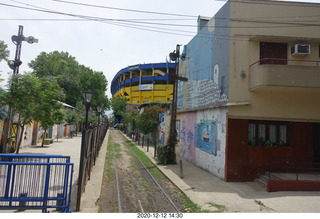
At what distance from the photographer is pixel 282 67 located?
925 centimetres

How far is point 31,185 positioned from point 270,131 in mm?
Answer: 10360

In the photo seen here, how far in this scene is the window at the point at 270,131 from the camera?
10716 millimetres

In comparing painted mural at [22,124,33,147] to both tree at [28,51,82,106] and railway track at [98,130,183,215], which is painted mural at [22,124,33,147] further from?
tree at [28,51,82,106]

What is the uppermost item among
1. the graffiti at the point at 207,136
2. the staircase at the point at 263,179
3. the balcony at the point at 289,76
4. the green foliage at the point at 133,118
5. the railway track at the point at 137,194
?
the balcony at the point at 289,76

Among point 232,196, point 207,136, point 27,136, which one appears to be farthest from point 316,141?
point 27,136

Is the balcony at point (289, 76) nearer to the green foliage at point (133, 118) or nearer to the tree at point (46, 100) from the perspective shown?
the tree at point (46, 100)

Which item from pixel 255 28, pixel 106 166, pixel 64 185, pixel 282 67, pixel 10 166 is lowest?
pixel 106 166

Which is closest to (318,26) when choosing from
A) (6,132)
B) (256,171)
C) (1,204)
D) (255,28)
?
(255,28)

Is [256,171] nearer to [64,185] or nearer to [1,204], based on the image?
[64,185]

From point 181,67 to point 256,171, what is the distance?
1179 cm

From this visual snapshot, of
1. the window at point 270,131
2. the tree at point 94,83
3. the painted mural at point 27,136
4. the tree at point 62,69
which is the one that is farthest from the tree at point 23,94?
the tree at point 94,83

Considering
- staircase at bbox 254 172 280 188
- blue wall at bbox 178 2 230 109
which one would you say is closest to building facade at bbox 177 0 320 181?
blue wall at bbox 178 2 230 109

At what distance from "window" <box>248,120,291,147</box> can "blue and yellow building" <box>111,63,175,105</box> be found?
43813mm

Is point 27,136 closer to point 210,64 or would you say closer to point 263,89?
point 210,64
